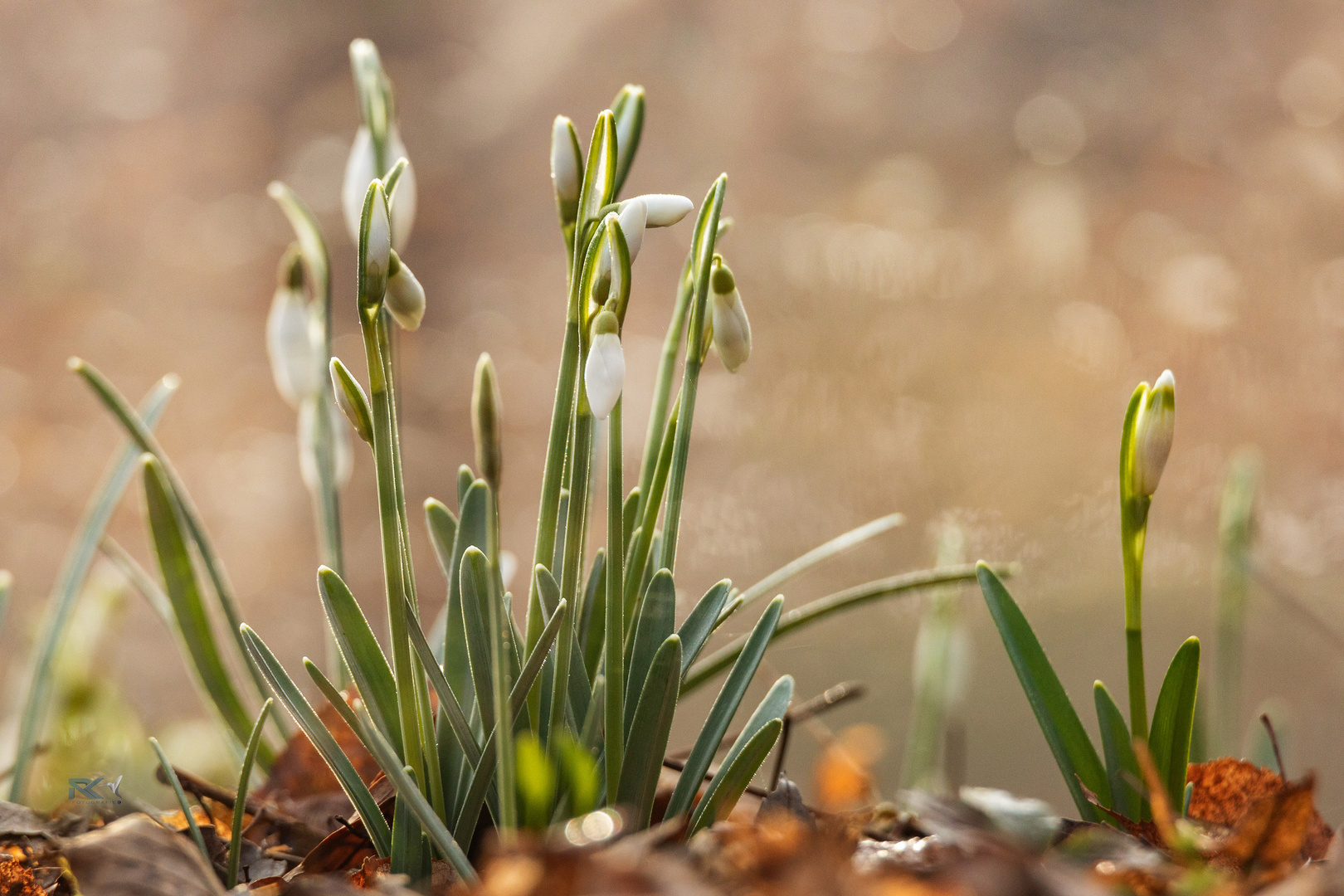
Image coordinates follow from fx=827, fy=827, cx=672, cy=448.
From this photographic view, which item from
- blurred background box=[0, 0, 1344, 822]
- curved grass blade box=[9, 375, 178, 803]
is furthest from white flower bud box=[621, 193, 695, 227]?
blurred background box=[0, 0, 1344, 822]

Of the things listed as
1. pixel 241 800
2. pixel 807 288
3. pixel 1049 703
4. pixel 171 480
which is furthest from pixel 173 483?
pixel 807 288

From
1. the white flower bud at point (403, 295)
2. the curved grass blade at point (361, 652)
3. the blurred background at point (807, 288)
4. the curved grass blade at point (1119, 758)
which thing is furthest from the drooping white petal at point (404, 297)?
the blurred background at point (807, 288)

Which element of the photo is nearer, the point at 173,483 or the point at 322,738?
the point at 322,738

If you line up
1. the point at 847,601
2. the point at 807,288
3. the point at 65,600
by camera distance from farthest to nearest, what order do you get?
the point at 807,288, the point at 65,600, the point at 847,601

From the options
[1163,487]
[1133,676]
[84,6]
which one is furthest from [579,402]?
[84,6]

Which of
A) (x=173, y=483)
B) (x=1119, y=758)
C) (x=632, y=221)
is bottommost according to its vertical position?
(x=1119, y=758)

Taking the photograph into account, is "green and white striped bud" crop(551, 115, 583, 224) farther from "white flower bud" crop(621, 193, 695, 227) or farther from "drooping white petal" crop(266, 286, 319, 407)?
"drooping white petal" crop(266, 286, 319, 407)

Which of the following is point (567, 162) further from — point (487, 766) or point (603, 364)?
point (487, 766)
